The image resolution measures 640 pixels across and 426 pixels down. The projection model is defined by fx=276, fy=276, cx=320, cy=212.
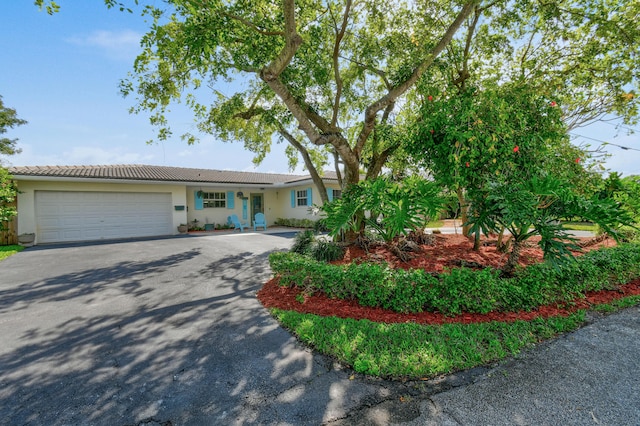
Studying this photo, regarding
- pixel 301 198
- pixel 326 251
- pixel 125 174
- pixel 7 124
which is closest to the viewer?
pixel 326 251

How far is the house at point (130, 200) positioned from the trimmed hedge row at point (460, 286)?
36.6ft

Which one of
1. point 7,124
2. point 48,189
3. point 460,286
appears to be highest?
point 7,124

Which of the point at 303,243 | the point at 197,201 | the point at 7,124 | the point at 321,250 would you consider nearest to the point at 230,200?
the point at 197,201

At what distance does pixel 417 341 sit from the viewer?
113 inches

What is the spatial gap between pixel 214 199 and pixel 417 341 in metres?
15.4

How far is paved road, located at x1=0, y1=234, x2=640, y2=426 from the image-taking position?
2.01 meters

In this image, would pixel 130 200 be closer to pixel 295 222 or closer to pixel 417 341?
pixel 295 222

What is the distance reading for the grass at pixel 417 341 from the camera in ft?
8.23

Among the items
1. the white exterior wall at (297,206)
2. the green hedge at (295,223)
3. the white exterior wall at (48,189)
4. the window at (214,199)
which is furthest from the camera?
the window at (214,199)

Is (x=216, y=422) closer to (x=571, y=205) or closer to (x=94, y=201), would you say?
(x=571, y=205)

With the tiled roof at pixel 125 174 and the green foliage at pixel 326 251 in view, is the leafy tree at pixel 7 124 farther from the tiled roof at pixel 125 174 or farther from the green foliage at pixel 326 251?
the green foliage at pixel 326 251

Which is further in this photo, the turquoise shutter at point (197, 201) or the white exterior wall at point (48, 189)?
the turquoise shutter at point (197, 201)

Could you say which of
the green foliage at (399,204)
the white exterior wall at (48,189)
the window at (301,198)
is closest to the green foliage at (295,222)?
the window at (301,198)

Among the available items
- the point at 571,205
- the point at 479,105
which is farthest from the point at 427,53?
the point at 571,205
